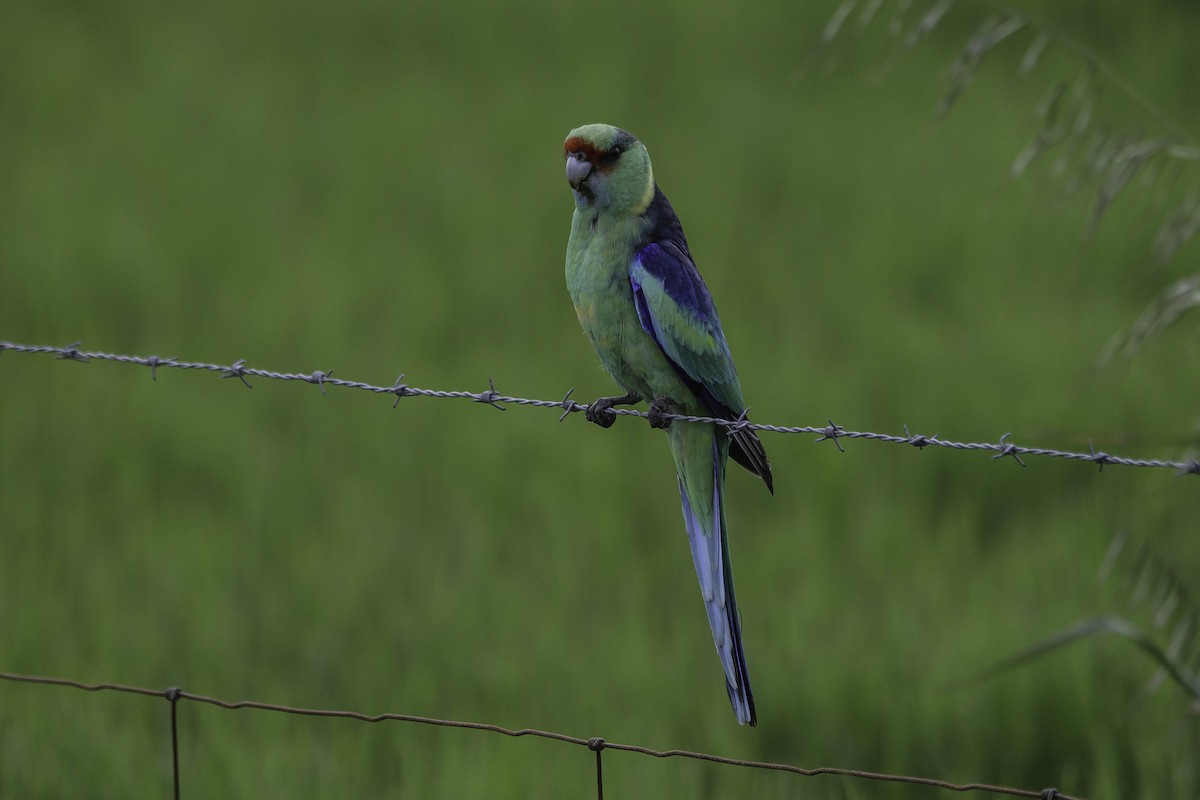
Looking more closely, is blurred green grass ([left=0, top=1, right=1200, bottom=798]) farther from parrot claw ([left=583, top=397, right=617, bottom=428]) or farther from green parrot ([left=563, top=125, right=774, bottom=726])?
parrot claw ([left=583, top=397, right=617, bottom=428])

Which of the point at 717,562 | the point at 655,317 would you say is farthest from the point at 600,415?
the point at 717,562

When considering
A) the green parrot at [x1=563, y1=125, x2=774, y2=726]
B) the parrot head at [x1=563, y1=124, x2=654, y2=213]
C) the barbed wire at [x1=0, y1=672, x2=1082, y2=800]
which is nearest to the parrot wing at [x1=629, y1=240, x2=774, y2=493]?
the green parrot at [x1=563, y1=125, x2=774, y2=726]

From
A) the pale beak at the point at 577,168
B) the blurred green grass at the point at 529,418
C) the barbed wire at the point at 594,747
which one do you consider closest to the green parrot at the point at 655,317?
the pale beak at the point at 577,168

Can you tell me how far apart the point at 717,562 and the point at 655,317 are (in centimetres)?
48

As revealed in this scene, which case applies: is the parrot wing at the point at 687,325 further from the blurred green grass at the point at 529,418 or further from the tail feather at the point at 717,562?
the blurred green grass at the point at 529,418

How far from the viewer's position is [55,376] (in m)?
5.96

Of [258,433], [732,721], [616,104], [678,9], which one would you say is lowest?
[732,721]

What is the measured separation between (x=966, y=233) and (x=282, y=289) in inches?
137

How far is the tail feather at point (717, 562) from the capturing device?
7.51ft

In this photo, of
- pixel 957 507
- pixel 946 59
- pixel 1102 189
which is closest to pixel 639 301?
pixel 1102 189

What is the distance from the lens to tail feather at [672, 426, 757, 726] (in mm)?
2290

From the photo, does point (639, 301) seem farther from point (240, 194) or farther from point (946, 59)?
point (946, 59)

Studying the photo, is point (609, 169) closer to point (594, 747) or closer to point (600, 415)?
point (600, 415)

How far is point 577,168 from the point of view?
2570 mm
